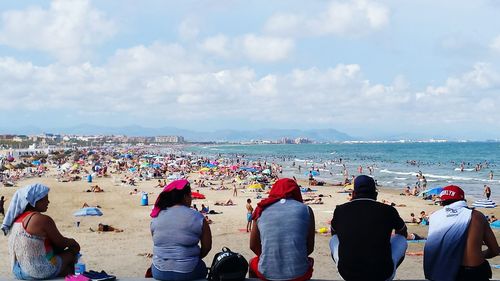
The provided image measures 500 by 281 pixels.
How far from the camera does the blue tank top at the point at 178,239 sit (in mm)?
4168

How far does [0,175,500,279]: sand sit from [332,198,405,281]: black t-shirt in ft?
18.5

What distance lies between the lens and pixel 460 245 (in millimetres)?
3975

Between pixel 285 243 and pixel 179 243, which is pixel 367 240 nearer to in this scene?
pixel 285 243

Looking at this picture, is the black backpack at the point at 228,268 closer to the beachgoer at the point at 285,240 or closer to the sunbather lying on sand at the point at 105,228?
the beachgoer at the point at 285,240

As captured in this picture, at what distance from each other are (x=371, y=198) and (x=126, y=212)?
18170 mm

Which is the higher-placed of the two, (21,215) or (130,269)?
(21,215)

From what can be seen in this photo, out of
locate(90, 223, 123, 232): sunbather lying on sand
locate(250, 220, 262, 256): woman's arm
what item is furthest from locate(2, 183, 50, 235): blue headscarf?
locate(90, 223, 123, 232): sunbather lying on sand

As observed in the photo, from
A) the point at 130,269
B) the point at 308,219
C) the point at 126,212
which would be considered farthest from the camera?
the point at 126,212

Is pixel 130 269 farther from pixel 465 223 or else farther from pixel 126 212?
pixel 126 212

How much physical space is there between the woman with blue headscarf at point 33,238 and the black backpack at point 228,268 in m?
1.34

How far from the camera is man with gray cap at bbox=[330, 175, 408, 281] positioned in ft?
12.6

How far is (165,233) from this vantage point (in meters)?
4.19

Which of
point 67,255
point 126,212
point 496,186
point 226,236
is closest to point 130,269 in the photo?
point 226,236

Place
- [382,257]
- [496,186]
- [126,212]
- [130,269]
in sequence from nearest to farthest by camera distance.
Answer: [382,257]
[130,269]
[126,212]
[496,186]
